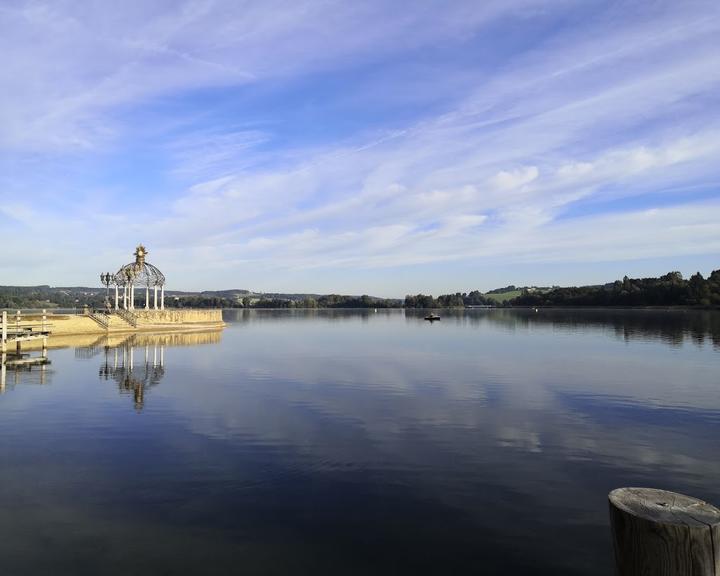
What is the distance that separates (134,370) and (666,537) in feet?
116

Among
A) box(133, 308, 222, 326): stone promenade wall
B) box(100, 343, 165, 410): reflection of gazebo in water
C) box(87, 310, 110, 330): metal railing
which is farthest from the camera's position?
box(133, 308, 222, 326): stone promenade wall

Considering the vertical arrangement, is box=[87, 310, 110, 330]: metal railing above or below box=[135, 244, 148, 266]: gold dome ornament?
below

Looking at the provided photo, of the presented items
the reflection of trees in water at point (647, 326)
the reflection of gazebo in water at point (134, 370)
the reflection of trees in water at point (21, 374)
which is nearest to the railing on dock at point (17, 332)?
the reflection of trees in water at point (21, 374)

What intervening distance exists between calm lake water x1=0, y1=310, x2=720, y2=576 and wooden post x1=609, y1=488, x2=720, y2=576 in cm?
365

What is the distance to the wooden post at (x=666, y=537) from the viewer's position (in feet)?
17.5

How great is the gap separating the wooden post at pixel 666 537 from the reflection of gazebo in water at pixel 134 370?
21.4m

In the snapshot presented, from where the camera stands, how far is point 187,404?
921 inches

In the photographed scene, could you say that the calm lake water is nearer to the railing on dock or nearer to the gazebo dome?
the railing on dock

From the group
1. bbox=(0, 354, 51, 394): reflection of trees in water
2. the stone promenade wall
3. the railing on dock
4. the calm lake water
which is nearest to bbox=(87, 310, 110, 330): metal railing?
the stone promenade wall

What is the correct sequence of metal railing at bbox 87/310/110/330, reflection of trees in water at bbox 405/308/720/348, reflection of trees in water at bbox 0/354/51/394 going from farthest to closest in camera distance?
metal railing at bbox 87/310/110/330 → reflection of trees in water at bbox 405/308/720/348 → reflection of trees in water at bbox 0/354/51/394

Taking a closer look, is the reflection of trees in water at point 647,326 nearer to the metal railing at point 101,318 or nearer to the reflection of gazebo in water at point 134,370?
the reflection of gazebo in water at point 134,370

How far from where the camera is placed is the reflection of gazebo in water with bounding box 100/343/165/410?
2747 cm

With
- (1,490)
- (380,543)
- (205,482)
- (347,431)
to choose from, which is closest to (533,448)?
(347,431)

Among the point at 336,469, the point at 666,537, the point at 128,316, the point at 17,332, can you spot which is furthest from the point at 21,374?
the point at 128,316
